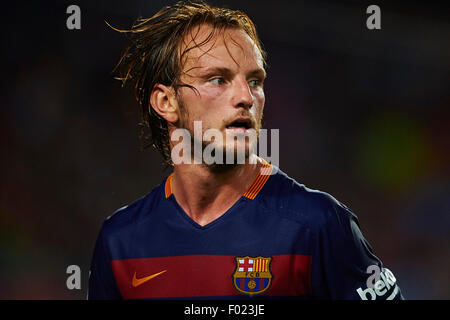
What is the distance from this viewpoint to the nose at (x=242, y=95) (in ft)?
8.63

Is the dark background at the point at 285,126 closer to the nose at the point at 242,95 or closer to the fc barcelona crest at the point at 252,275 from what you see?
the nose at the point at 242,95

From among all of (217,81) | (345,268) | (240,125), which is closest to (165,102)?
(217,81)

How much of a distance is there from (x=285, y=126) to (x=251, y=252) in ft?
12.5

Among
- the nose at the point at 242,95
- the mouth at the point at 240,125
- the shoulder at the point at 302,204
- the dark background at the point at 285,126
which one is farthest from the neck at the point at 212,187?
the dark background at the point at 285,126

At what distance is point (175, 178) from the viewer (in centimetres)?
300

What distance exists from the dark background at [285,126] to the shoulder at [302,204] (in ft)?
10.1

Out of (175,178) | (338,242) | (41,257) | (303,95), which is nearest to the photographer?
(338,242)

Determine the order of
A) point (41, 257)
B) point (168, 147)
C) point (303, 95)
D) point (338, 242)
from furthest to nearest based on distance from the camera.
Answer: point (303, 95), point (41, 257), point (168, 147), point (338, 242)

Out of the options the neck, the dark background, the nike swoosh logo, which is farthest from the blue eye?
the dark background

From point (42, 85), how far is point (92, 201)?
53.9 inches

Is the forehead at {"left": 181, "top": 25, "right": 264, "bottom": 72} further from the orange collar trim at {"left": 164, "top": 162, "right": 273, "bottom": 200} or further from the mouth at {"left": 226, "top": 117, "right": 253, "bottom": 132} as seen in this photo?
the orange collar trim at {"left": 164, "top": 162, "right": 273, "bottom": 200}

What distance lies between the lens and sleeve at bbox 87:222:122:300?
300cm

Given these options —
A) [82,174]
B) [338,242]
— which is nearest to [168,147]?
[338,242]

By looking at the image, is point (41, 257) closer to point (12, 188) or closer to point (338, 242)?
point (12, 188)
